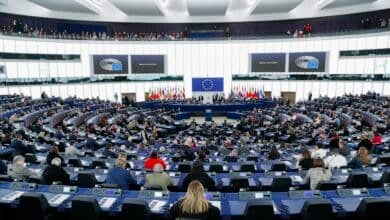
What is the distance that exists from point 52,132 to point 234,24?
107 ft

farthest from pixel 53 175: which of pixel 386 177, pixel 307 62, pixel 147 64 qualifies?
pixel 307 62

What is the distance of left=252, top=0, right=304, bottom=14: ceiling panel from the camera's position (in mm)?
31328

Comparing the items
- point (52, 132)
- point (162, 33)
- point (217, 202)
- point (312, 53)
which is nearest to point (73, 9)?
point (162, 33)

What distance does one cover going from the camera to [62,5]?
103 feet

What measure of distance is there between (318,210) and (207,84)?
33.7 meters

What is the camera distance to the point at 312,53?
117ft

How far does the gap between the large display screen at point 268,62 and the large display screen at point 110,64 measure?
1629cm

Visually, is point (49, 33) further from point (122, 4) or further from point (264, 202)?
point (264, 202)

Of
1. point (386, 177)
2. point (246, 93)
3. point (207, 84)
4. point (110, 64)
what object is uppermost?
point (110, 64)

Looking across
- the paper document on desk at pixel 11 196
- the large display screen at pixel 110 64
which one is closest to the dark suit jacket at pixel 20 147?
the paper document on desk at pixel 11 196

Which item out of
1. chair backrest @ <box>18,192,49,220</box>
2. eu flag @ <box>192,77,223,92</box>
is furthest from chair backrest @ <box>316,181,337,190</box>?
eu flag @ <box>192,77,223,92</box>

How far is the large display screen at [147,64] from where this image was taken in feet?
125

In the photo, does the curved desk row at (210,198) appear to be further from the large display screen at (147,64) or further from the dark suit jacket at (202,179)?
the large display screen at (147,64)

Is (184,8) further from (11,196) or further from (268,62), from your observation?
(11,196)
